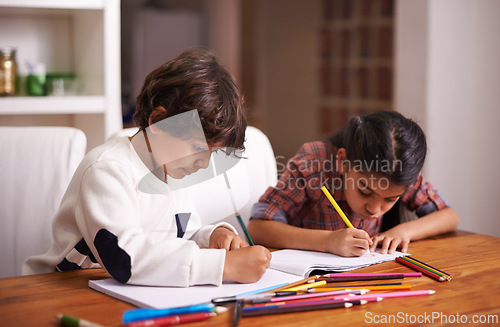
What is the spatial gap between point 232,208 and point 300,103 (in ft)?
12.8

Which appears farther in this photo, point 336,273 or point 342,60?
point 342,60

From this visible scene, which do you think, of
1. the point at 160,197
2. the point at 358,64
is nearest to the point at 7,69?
the point at 160,197

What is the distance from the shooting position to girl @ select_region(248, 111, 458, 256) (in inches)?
51.2

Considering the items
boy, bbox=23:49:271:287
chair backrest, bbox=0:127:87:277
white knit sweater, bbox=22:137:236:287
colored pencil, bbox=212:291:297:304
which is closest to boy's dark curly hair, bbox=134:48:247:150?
boy, bbox=23:49:271:287

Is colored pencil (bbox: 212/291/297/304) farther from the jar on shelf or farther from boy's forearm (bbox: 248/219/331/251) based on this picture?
the jar on shelf

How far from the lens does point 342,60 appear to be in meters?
4.56

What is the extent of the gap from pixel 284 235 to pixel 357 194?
0.22 metres

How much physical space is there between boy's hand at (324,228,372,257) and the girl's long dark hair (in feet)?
0.63

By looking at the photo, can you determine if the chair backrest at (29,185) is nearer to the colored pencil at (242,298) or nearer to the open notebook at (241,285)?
the open notebook at (241,285)

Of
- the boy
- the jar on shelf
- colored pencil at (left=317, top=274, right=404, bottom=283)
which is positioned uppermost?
the jar on shelf

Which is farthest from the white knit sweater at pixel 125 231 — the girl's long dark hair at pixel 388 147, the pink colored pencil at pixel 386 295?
the girl's long dark hair at pixel 388 147

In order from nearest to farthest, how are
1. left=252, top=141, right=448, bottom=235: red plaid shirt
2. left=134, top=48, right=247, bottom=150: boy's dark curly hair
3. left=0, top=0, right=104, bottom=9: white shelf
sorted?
left=134, top=48, right=247, bottom=150: boy's dark curly hair → left=252, top=141, right=448, bottom=235: red plaid shirt → left=0, top=0, right=104, bottom=9: white shelf

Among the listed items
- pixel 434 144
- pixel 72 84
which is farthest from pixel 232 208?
pixel 434 144

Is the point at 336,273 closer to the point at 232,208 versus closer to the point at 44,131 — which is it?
the point at 232,208
